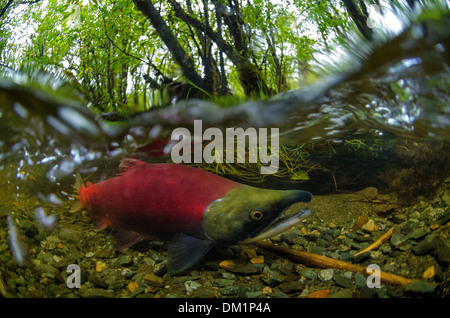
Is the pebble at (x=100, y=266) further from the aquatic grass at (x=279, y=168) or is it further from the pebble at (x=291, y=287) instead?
the pebble at (x=291, y=287)

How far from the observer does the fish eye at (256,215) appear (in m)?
1.30

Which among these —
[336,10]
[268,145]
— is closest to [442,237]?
[268,145]

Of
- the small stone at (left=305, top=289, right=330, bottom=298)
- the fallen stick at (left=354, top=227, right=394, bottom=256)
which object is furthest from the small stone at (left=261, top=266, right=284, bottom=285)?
the fallen stick at (left=354, top=227, right=394, bottom=256)

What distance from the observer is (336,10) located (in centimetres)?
116

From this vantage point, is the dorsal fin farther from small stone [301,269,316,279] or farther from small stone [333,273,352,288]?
small stone [333,273,352,288]

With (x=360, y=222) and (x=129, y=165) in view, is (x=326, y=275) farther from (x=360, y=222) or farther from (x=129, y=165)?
(x=129, y=165)

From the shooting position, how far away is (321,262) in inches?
54.4

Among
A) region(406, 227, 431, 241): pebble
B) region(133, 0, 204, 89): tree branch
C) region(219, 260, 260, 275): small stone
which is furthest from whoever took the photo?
region(406, 227, 431, 241): pebble

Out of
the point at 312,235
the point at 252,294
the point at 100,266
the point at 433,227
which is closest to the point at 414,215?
the point at 433,227

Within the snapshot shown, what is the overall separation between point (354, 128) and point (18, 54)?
146 centimetres

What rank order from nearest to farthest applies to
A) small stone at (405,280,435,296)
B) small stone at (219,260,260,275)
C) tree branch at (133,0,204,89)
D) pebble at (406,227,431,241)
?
tree branch at (133,0,204,89)
small stone at (405,280,435,296)
small stone at (219,260,260,275)
pebble at (406,227,431,241)

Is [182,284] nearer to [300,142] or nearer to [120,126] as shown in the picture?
[120,126]

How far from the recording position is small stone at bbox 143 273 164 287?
1340 mm

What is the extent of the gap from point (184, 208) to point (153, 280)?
1.08 feet
